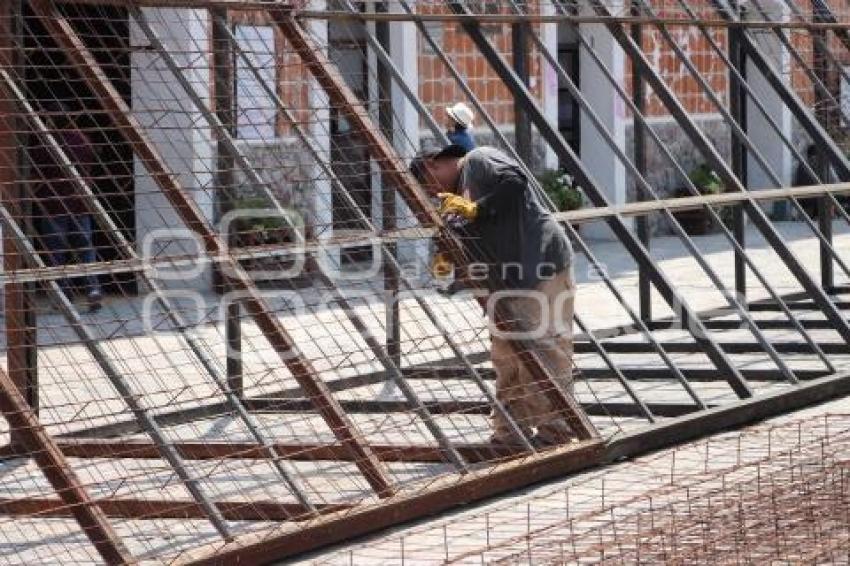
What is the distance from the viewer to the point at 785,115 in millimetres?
26422

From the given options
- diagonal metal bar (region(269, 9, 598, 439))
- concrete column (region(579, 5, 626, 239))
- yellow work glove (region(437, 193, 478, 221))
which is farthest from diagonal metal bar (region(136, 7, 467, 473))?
concrete column (region(579, 5, 626, 239))

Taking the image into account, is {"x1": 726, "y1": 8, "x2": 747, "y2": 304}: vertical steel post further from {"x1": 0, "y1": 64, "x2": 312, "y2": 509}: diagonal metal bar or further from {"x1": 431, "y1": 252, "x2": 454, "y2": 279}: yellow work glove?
{"x1": 0, "y1": 64, "x2": 312, "y2": 509}: diagonal metal bar

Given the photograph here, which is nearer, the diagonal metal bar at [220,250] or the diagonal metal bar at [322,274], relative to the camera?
the diagonal metal bar at [220,250]

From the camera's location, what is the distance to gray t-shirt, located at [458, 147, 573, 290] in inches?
381

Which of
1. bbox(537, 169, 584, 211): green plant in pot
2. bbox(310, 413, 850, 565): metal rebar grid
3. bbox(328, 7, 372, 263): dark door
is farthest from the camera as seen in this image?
bbox(537, 169, 584, 211): green plant in pot

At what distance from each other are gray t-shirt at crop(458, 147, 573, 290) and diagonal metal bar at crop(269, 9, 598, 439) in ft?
0.89

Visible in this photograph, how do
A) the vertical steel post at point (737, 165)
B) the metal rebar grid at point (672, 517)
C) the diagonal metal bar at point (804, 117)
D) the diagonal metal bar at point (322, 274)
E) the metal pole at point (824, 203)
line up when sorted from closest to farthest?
the metal rebar grid at point (672, 517)
the diagonal metal bar at point (322, 274)
the diagonal metal bar at point (804, 117)
the vertical steel post at point (737, 165)
the metal pole at point (824, 203)

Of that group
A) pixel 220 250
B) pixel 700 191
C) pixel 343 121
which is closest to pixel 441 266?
pixel 220 250

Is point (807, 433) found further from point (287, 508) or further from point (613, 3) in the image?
point (613, 3)

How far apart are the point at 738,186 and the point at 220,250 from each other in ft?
15.4

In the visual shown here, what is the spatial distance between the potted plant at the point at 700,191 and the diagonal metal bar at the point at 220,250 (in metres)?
15.5

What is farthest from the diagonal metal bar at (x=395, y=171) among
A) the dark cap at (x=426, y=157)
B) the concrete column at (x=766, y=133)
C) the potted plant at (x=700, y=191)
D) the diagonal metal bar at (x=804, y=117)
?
the concrete column at (x=766, y=133)

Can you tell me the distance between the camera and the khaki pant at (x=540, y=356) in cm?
951

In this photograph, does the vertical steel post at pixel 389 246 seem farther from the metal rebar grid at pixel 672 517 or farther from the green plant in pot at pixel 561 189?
the green plant in pot at pixel 561 189
